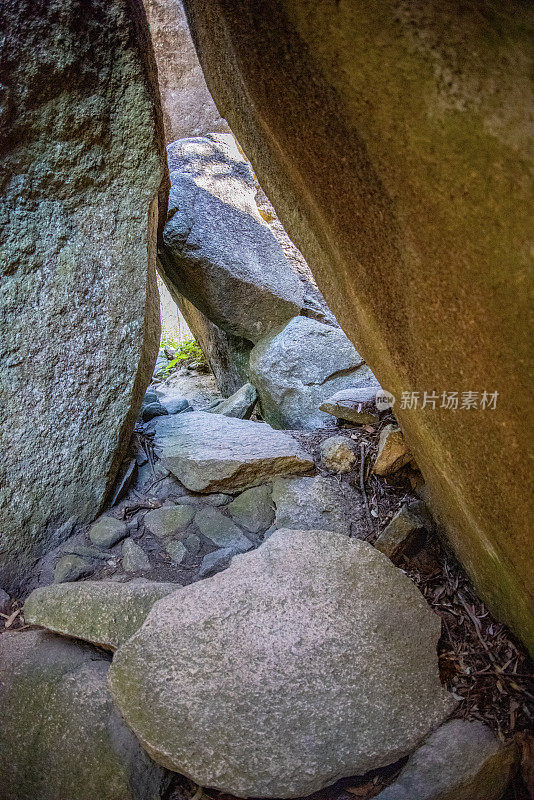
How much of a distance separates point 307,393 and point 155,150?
6.47ft

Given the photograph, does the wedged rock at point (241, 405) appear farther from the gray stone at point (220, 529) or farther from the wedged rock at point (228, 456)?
the gray stone at point (220, 529)

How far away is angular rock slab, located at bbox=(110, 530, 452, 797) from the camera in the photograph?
49.6 inches

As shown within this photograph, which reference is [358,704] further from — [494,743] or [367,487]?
[367,487]

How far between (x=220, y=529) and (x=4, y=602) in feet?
2.93

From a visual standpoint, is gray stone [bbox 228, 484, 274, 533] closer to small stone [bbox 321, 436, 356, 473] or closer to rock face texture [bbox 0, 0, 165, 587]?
small stone [bbox 321, 436, 356, 473]

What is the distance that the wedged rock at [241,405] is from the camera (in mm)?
3797

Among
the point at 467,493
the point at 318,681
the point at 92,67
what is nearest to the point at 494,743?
the point at 318,681

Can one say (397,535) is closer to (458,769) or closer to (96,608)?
(458,769)

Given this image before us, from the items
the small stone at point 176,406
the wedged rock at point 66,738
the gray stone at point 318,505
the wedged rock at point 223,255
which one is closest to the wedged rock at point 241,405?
the small stone at point 176,406

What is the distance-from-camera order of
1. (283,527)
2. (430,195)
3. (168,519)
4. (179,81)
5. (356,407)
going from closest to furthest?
(430,195)
(283,527)
(168,519)
(356,407)
(179,81)

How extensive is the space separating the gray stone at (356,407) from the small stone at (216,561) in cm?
99

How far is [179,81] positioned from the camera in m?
5.41

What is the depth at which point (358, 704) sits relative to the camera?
1363 mm

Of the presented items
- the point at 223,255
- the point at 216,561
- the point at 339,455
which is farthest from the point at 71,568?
the point at 223,255
